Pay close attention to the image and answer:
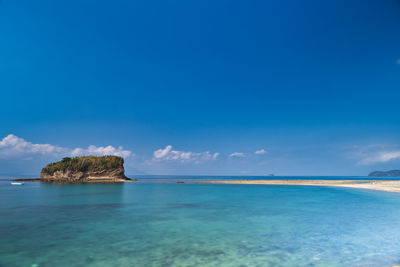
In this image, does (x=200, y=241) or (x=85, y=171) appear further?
(x=85, y=171)

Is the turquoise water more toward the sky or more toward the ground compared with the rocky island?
more toward the ground

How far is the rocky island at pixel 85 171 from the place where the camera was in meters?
124

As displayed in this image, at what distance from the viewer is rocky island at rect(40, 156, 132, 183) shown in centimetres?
12388

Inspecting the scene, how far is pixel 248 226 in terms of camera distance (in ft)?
61.7

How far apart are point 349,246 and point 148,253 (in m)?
11.6

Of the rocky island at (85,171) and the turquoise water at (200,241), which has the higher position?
the rocky island at (85,171)

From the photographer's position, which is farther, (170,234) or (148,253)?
(170,234)

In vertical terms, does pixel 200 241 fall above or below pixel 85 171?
below

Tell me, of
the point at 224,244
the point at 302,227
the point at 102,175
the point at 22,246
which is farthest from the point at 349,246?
the point at 102,175

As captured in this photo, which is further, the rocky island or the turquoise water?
the rocky island

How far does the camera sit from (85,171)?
125500 mm

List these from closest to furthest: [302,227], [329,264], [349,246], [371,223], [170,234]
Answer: [329,264] → [349,246] → [170,234] → [302,227] → [371,223]

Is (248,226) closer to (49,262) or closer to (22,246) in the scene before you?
(49,262)

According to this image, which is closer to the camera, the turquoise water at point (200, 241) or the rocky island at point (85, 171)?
the turquoise water at point (200, 241)
